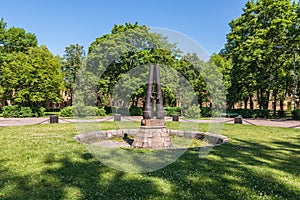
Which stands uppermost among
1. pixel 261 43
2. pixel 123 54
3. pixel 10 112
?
pixel 261 43

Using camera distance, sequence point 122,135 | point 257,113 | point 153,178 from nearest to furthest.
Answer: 1. point 153,178
2. point 122,135
3. point 257,113

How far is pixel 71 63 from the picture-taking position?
4694 centimetres

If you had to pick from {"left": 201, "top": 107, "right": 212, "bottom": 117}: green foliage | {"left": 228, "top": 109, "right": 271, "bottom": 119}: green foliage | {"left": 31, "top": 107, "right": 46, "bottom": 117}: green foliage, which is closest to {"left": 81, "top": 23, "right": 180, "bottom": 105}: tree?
{"left": 31, "top": 107, "right": 46, "bottom": 117}: green foliage

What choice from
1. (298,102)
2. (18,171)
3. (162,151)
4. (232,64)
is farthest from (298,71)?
(18,171)

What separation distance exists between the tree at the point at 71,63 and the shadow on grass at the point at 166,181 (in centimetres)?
4102

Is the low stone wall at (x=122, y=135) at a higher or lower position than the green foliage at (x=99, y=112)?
lower

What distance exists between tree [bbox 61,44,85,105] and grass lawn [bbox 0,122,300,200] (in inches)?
1565

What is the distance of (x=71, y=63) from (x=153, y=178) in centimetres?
4558

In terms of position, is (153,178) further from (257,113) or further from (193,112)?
(257,113)

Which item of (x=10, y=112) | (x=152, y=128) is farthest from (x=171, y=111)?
(x=152, y=128)

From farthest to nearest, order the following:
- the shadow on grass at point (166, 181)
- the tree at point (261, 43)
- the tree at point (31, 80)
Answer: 1. the tree at point (31, 80)
2. the tree at point (261, 43)
3. the shadow on grass at point (166, 181)

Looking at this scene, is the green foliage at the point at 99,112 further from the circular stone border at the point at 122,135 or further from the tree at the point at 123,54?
the circular stone border at the point at 122,135

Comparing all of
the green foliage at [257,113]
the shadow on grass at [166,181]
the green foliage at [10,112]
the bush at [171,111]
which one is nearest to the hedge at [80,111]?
the green foliage at [10,112]

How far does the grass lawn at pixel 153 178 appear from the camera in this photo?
4434mm
